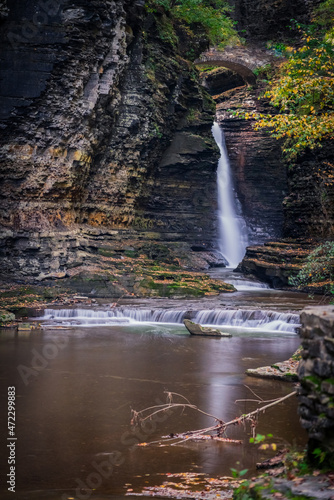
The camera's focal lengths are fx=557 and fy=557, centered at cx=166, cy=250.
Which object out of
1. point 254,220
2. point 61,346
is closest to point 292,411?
point 61,346

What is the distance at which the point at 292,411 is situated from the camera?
909 centimetres

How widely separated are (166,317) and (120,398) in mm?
10068

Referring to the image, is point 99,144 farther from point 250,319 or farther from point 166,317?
point 250,319

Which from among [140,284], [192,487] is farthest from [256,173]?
[192,487]

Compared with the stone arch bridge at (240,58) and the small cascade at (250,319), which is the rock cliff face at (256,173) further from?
the small cascade at (250,319)

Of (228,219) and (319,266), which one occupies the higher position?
(228,219)

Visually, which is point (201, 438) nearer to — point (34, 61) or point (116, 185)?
point (34, 61)

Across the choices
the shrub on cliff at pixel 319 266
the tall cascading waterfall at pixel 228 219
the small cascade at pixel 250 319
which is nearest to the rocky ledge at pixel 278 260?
the tall cascading waterfall at pixel 228 219

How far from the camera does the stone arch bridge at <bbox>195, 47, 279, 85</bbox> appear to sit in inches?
1492

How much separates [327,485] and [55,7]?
943 inches

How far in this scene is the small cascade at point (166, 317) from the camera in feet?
62.6

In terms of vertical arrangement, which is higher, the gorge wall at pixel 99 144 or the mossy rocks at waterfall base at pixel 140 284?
the gorge wall at pixel 99 144

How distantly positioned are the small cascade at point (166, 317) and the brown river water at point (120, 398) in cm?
16

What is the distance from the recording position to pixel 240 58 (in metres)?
38.8
